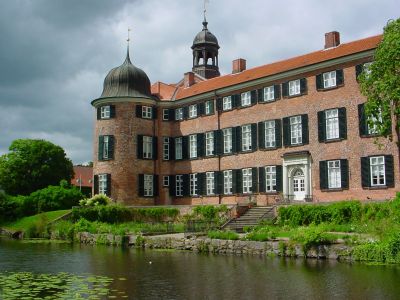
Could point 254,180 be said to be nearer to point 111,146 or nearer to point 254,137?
point 254,137

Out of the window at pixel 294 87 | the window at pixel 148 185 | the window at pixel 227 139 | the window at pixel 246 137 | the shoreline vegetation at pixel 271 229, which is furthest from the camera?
the window at pixel 148 185

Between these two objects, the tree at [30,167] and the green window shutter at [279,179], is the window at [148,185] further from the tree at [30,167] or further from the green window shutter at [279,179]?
the tree at [30,167]

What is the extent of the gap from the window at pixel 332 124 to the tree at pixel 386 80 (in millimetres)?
6584

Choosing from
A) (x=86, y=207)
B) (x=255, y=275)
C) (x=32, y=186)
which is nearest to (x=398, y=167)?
(x=255, y=275)

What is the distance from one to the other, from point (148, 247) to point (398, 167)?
12.8m

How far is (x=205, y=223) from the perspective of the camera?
2803 centimetres

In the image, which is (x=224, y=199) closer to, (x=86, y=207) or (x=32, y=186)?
(x=86, y=207)

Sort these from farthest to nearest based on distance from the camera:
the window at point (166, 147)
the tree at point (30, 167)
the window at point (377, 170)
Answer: the tree at point (30, 167) → the window at point (166, 147) → the window at point (377, 170)

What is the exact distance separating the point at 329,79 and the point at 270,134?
5.02 m

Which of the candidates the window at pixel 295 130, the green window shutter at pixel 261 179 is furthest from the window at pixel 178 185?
the window at pixel 295 130

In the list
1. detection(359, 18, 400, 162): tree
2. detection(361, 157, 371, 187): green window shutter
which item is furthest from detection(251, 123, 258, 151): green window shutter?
detection(359, 18, 400, 162): tree

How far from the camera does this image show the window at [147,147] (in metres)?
38.8

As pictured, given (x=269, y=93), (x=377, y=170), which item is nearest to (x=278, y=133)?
(x=269, y=93)

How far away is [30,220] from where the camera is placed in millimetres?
36906
